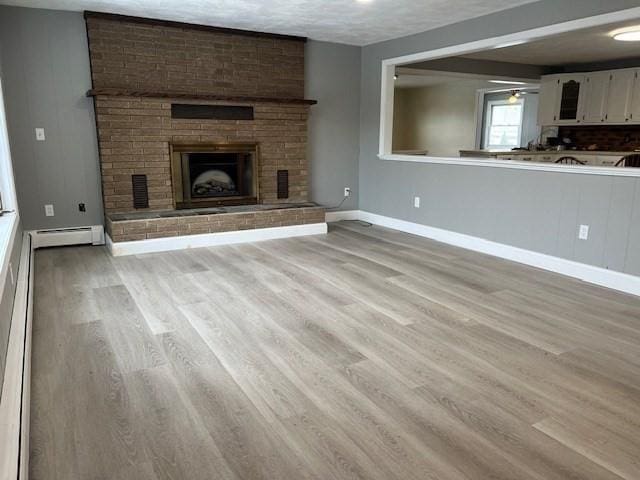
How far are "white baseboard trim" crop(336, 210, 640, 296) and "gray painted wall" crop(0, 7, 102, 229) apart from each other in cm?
350

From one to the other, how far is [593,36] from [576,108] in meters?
2.24

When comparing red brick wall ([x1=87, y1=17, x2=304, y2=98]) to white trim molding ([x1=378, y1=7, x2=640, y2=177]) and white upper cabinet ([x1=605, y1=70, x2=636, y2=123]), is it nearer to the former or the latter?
white trim molding ([x1=378, y1=7, x2=640, y2=177])

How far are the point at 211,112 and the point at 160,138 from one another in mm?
624

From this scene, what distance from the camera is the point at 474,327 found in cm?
292

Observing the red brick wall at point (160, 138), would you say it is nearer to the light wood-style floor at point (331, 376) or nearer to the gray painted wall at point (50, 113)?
the gray painted wall at point (50, 113)

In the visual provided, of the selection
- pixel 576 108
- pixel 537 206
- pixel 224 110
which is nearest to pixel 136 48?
pixel 224 110

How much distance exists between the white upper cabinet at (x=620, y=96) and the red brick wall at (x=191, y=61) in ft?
15.3

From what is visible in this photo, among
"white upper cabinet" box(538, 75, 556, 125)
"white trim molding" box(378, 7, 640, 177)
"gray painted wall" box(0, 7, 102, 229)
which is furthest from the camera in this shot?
"white upper cabinet" box(538, 75, 556, 125)

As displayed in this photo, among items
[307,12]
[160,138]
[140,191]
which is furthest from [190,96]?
[307,12]

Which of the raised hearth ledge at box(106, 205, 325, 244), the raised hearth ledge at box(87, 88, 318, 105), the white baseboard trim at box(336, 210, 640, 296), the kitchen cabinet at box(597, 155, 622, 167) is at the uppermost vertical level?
the raised hearth ledge at box(87, 88, 318, 105)

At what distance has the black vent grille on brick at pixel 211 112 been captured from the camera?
A: 197 inches

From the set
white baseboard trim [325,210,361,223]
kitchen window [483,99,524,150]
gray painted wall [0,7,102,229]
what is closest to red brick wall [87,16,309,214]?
gray painted wall [0,7,102,229]

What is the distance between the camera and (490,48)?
454cm

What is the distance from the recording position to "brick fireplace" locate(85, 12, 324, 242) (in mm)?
4691
